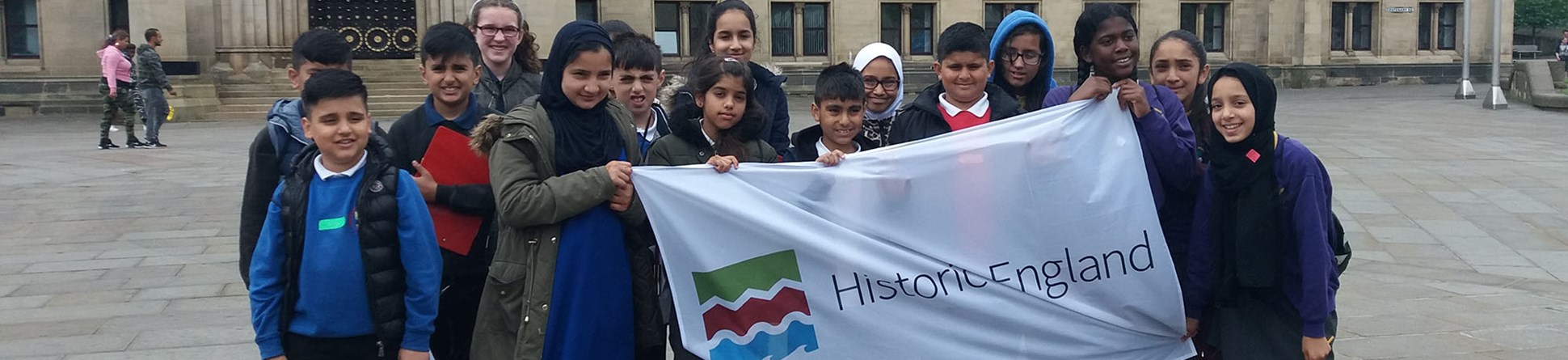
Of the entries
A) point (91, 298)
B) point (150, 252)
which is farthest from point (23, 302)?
point (150, 252)

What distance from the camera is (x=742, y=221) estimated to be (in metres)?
4.37

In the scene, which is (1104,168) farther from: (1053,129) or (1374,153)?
(1374,153)

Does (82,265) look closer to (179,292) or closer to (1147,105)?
(179,292)

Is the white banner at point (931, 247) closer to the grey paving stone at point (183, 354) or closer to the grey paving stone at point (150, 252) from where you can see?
the grey paving stone at point (183, 354)

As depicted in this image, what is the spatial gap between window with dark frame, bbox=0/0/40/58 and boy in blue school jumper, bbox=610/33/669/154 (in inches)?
1088

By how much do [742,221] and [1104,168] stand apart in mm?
1260

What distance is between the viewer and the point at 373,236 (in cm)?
397

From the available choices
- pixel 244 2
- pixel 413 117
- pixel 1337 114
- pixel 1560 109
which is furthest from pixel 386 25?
Result: pixel 413 117

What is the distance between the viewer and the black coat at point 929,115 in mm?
4797

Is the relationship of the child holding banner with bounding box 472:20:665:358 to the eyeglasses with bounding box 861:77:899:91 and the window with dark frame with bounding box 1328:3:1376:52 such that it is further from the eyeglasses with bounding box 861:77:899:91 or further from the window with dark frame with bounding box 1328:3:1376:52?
the window with dark frame with bounding box 1328:3:1376:52

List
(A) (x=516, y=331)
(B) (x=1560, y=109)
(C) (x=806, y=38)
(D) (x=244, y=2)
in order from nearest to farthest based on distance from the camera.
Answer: (A) (x=516, y=331)
(B) (x=1560, y=109)
(D) (x=244, y=2)
(C) (x=806, y=38)

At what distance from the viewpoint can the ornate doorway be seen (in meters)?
28.4

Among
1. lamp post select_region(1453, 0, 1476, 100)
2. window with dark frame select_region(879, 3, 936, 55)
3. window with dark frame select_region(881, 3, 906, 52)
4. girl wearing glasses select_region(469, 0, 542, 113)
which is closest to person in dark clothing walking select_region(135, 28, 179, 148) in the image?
girl wearing glasses select_region(469, 0, 542, 113)

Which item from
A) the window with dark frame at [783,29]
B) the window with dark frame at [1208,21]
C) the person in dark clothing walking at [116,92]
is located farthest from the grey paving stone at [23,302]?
the window with dark frame at [1208,21]
